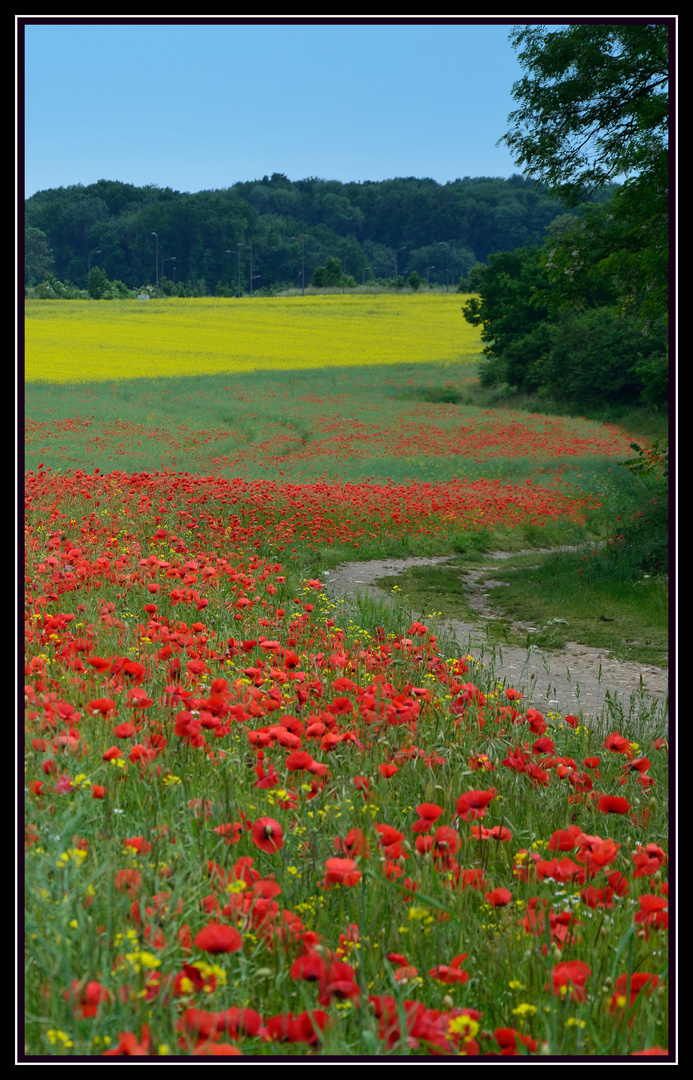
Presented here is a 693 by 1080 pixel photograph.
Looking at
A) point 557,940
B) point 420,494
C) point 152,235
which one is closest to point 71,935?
point 557,940

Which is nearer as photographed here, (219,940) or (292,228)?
(219,940)

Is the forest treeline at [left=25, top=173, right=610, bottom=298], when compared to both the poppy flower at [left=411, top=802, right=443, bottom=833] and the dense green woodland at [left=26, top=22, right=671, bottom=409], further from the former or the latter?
the poppy flower at [left=411, top=802, right=443, bottom=833]

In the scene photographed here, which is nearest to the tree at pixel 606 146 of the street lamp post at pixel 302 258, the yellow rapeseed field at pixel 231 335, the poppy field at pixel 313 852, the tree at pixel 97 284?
the poppy field at pixel 313 852

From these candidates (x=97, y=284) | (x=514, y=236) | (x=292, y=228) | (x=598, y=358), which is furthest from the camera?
(x=97, y=284)

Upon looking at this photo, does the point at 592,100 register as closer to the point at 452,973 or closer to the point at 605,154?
the point at 605,154

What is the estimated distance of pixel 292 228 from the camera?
134 feet

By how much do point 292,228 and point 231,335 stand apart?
19.8ft

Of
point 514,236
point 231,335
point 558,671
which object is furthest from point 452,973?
point 231,335

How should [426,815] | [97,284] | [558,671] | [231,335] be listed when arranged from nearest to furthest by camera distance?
[426,815], [558,671], [97,284], [231,335]

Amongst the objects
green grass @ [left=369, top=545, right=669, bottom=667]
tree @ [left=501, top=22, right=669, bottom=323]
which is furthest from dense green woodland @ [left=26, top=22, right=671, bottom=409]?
green grass @ [left=369, top=545, right=669, bottom=667]

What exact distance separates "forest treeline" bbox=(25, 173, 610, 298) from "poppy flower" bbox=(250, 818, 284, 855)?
21.6 m

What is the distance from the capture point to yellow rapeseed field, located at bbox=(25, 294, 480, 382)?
34781 millimetres
